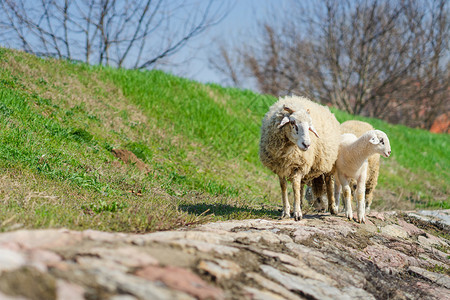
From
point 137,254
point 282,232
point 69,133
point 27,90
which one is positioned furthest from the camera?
point 27,90

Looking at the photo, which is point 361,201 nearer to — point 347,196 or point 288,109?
point 347,196

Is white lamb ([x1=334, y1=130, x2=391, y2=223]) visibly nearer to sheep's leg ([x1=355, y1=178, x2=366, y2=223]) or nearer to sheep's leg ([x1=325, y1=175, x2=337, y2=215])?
sheep's leg ([x1=355, y1=178, x2=366, y2=223])

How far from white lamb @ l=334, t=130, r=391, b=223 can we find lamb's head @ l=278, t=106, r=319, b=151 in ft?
3.28

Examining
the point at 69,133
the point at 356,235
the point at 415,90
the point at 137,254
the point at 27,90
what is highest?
the point at 415,90

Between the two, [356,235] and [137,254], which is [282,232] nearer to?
[356,235]

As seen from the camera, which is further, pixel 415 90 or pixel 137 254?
pixel 415 90

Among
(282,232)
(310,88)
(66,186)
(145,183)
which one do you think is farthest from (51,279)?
(310,88)

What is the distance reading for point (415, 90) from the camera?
21891 millimetres

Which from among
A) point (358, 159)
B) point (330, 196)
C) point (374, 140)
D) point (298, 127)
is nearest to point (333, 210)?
point (330, 196)

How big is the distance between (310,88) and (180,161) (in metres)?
16.1

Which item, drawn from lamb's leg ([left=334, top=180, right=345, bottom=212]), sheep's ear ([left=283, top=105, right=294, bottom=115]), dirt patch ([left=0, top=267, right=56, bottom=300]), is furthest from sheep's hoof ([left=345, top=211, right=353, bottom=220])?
dirt patch ([left=0, top=267, right=56, bottom=300])

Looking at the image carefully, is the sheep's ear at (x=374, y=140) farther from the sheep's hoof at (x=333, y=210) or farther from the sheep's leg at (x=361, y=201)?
the sheep's hoof at (x=333, y=210)

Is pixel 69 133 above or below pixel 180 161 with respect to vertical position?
above

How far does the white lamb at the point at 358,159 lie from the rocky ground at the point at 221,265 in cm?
88
